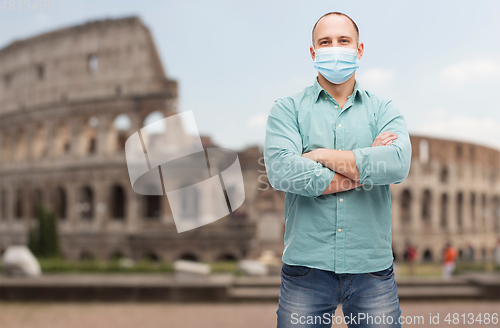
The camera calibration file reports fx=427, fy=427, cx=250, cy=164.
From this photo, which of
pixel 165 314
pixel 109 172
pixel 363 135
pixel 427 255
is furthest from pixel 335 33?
pixel 427 255

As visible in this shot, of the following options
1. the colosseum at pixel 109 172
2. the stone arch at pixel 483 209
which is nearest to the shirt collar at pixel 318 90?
the colosseum at pixel 109 172

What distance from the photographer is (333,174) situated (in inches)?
76.3

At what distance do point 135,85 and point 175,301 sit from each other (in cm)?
1855

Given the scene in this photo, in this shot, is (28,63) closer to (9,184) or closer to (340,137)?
(9,184)

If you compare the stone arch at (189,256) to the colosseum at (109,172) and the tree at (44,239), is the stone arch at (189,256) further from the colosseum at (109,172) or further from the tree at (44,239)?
the tree at (44,239)

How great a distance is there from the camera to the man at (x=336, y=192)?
6.40ft

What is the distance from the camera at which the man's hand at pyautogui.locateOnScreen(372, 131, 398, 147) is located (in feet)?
6.57

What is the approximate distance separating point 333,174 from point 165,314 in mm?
8111

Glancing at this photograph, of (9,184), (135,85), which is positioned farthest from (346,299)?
(9,184)

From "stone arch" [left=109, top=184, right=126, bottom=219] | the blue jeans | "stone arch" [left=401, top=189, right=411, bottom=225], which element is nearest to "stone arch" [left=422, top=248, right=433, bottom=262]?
"stone arch" [left=401, top=189, right=411, bottom=225]

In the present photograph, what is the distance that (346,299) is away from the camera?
203 centimetres

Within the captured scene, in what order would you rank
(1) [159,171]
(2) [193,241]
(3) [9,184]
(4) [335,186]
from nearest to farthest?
1. (4) [335,186]
2. (1) [159,171]
3. (2) [193,241]
4. (3) [9,184]

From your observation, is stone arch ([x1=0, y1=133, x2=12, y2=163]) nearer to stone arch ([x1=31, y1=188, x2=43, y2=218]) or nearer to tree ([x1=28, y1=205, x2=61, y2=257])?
stone arch ([x1=31, y1=188, x2=43, y2=218])

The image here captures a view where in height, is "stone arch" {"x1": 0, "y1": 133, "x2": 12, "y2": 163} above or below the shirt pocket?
above
